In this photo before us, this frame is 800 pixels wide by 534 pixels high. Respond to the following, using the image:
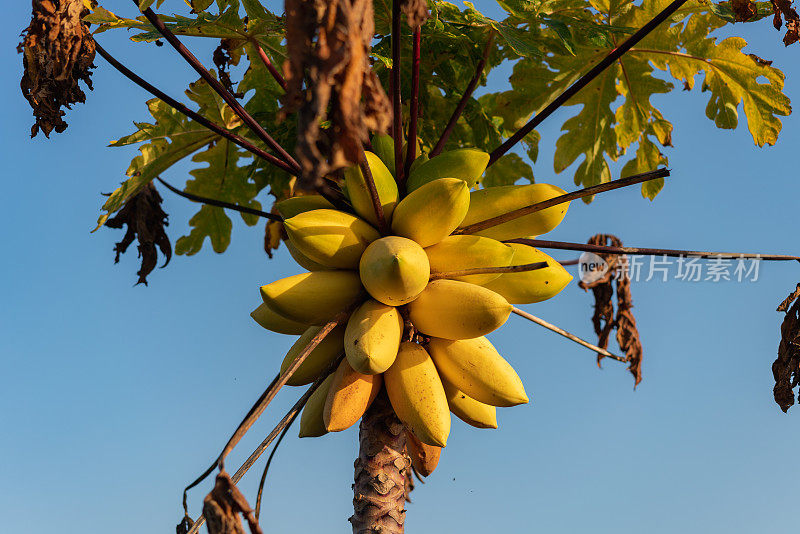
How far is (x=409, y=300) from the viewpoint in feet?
6.42

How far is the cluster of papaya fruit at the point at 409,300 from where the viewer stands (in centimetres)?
191

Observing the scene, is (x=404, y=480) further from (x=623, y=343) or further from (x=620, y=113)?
(x=620, y=113)

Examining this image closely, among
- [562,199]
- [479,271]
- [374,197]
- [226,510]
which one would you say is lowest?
[226,510]

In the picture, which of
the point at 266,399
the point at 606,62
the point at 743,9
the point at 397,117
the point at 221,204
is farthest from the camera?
the point at 221,204

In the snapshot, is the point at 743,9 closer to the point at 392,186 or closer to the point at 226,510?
the point at 392,186

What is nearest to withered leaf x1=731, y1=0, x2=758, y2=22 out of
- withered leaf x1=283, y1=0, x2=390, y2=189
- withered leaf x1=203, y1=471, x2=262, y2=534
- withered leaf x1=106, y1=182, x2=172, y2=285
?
withered leaf x1=283, y1=0, x2=390, y2=189

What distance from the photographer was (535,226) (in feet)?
→ 7.65

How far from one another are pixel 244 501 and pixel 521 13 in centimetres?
224

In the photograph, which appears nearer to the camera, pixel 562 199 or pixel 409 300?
pixel 409 300

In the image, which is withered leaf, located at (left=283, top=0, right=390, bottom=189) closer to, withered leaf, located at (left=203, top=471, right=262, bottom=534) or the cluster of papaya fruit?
the cluster of papaya fruit

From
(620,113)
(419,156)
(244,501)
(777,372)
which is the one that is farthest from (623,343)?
(244,501)

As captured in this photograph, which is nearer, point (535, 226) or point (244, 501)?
point (244, 501)

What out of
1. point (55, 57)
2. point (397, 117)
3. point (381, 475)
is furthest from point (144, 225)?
point (381, 475)

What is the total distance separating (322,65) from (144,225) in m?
2.37
